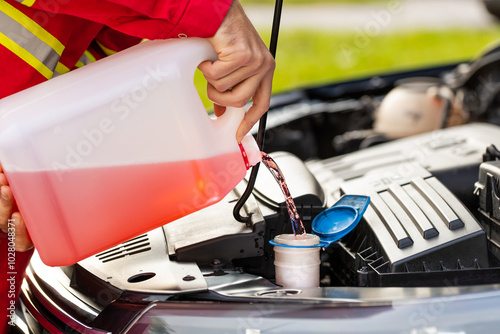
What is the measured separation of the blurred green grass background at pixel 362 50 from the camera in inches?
285

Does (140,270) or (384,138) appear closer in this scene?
(140,270)

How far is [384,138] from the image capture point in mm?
2412

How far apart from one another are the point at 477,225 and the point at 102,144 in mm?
808

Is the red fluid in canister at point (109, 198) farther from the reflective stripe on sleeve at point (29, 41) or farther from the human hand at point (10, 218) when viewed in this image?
the reflective stripe on sleeve at point (29, 41)

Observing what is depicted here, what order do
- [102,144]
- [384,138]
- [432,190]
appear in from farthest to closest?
[384,138] < [432,190] < [102,144]

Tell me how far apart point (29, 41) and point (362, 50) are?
7.41m

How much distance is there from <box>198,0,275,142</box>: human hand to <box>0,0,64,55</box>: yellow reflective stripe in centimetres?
31

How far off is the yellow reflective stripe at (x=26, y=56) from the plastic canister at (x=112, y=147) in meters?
0.09

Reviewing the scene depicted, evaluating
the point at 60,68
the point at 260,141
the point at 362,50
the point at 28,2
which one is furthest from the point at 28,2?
the point at 362,50

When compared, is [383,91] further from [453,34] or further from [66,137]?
[453,34]

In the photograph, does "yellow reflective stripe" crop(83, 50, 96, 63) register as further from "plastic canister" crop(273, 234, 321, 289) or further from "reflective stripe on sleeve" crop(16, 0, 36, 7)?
"plastic canister" crop(273, 234, 321, 289)

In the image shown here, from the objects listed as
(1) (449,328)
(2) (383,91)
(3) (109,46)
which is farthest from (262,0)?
(1) (449,328)

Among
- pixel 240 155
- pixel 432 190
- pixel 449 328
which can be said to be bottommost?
pixel 449 328

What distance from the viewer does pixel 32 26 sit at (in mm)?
1235
